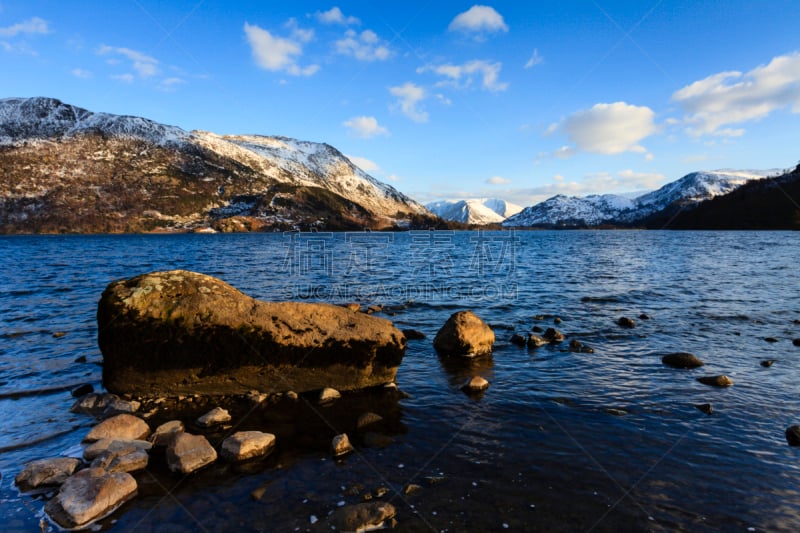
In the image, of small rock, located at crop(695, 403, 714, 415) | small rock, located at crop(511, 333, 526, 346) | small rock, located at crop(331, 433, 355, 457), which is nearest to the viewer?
small rock, located at crop(331, 433, 355, 457)

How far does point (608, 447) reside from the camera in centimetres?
971

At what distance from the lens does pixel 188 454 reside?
348 inches

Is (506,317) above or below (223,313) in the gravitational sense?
below

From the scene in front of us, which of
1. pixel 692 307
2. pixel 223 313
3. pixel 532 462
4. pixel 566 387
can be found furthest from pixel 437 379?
pixel 692 307

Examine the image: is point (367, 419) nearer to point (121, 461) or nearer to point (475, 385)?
point (475, 385)

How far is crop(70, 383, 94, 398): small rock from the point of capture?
1288cm

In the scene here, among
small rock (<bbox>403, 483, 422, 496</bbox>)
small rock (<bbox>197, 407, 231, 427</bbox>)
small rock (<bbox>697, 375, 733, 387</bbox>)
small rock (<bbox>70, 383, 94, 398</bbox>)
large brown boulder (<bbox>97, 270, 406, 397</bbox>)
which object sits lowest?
small rock (<bbox>70, 383, 94, 398</bbox>)

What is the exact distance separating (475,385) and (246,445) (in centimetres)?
758

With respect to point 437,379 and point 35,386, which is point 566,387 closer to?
point 437,379

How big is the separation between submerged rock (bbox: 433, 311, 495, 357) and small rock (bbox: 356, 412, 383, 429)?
661 cm

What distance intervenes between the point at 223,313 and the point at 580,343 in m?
15.6

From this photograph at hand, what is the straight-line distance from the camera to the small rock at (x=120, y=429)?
984cm

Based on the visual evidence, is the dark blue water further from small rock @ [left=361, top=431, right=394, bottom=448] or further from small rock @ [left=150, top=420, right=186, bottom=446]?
small rock @ [left=150, top=420, right=186, bottom=446]

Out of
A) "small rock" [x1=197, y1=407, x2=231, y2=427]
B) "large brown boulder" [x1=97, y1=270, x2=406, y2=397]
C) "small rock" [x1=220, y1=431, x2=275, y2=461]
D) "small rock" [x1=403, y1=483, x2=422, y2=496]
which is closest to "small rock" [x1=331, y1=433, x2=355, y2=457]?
"small rock" [x1=220, y1=431, x2=275, y2=461]
